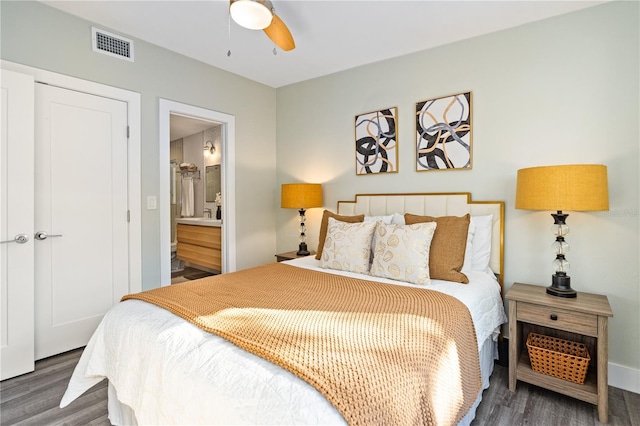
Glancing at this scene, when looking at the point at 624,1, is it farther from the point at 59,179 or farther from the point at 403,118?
the point at 59,179

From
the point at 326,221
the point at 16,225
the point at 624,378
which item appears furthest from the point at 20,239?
the point at 624,378

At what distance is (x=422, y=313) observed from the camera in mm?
1497

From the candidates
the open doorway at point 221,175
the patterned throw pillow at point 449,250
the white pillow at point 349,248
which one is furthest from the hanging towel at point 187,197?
the patterned throw pillow at point 449,250

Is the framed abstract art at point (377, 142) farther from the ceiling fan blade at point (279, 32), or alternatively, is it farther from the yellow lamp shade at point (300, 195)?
the ceiling fan blade at point (279, 32)

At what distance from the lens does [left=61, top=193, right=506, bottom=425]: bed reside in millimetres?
913

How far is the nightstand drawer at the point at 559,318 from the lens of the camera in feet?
6.03

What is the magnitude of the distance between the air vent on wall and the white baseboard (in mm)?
4369

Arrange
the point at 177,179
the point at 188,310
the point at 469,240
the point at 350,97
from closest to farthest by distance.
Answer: the point at 188,310 < the point at 469,240 < the point at 350,97 < the point at 177,179

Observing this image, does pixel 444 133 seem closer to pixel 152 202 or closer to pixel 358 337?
pixel 358 337

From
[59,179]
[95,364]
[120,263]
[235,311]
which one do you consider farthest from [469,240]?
[59,179]

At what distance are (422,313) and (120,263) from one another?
2544 mm

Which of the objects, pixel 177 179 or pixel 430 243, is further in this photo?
pixel 177 179

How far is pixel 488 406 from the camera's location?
1901 mm

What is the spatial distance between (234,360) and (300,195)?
2.44 meters
